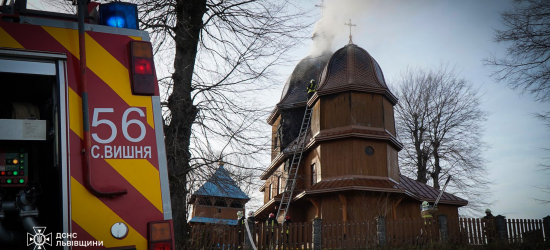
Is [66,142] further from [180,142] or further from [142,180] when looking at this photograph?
[180,142]

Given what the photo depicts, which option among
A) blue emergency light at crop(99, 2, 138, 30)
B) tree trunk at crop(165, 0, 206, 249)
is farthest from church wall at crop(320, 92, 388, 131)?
blue emergency light at crop(99, 2, 138, 30)

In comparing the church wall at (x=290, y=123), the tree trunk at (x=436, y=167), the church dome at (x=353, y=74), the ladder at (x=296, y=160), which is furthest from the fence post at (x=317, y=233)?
the tree trunk at (x=436, y=167)

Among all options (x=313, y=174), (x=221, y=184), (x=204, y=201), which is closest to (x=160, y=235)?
(x=221, y=184)

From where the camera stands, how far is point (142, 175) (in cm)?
393

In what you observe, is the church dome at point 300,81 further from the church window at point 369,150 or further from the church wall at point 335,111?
the church window at point 369,150

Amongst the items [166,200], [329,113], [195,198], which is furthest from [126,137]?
[329,113]

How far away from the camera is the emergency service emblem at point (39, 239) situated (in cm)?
373

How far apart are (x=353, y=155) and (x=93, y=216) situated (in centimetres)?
2389

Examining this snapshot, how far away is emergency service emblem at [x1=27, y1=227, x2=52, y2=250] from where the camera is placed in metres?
3.73

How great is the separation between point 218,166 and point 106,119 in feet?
26.8

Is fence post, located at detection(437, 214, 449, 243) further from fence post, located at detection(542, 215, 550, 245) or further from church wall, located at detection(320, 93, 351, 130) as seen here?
church wall, located at detection(320, 93, 351, 130)

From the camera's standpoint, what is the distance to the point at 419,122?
3988cm

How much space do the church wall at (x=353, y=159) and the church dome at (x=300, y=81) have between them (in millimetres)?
6869

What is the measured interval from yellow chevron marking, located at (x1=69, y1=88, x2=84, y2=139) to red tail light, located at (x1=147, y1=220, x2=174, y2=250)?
0.83 metres
